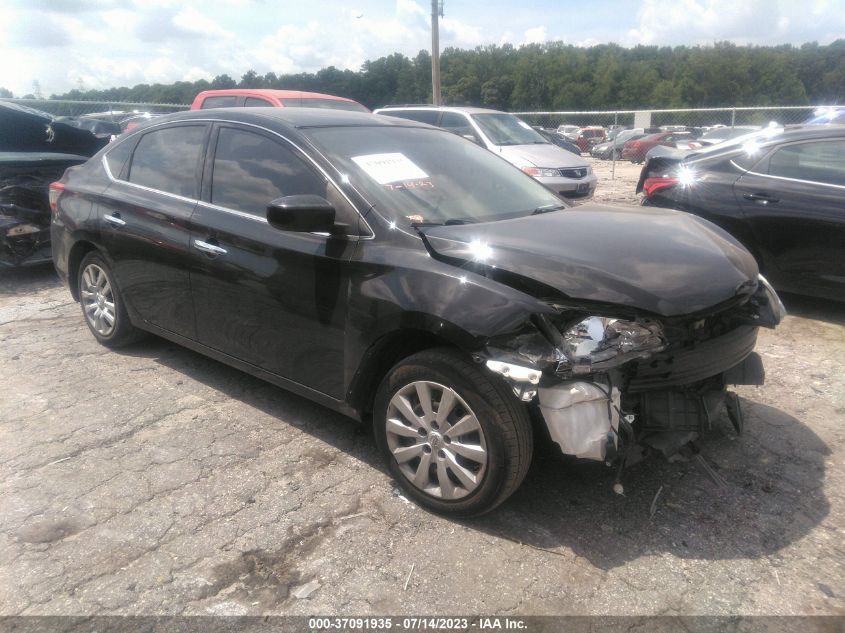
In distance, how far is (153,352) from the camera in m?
4.89

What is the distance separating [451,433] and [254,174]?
1.82 m

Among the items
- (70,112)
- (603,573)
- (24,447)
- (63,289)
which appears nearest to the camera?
(603,573)

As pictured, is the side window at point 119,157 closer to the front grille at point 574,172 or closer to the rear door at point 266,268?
the rear door at point 266,268

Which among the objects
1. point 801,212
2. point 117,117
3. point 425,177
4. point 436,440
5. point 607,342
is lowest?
point 436,440

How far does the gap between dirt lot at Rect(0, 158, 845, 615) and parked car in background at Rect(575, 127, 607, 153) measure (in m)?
38.4

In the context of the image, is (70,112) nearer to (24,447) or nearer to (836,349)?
(24,447)

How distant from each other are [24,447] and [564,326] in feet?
9.44

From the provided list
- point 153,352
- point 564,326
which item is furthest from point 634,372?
point 153,352

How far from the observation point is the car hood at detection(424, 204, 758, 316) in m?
2.67

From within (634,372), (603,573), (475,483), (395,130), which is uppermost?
(395,130)

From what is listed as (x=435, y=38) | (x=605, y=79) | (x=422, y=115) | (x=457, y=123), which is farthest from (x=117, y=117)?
(x=605, y=79)

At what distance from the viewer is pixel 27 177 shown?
675 centimetres

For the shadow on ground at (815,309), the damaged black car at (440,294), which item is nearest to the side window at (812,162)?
the shadow on ground at (815,309)

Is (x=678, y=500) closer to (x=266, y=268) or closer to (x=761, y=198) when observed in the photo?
(x=266, y=268)
